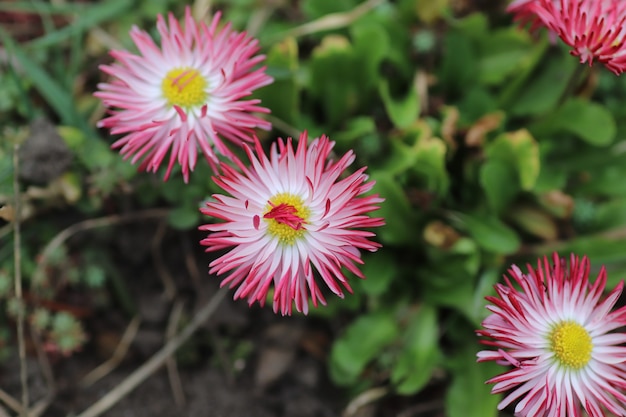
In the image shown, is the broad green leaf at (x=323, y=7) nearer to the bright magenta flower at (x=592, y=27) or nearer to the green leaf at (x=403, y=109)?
the green leaf at (x=403, y=109)

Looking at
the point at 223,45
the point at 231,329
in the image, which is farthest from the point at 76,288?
the point at 223,45

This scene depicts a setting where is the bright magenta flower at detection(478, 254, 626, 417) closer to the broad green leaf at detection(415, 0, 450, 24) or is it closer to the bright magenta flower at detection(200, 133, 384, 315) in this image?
the bright magenta flower at detection(200, 133, 384, 315)

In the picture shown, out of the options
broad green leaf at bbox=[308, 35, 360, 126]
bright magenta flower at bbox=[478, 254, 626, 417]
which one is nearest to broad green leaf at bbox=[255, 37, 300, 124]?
broad green leaf at bbox=[308, 35, 360, 126]

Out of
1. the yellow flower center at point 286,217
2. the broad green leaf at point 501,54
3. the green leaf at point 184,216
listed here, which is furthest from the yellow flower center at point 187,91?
the broad green leaf at point 501,54

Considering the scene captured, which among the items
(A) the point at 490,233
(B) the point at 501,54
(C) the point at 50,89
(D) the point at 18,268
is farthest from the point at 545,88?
(D) the point at 18,268

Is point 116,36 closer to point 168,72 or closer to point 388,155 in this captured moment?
point 168,72

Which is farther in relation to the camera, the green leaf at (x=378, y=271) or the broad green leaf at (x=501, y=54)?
the broad green leaf at (x=501, y=54)
